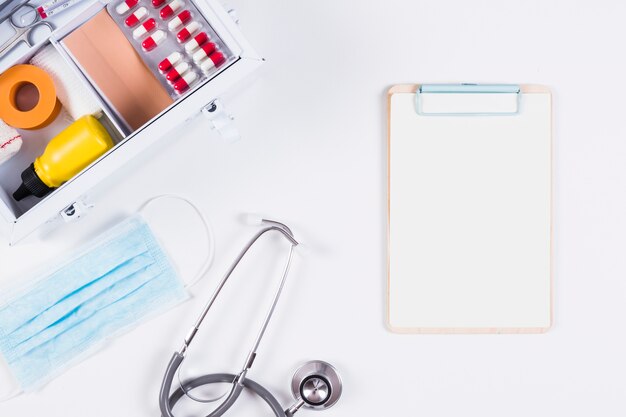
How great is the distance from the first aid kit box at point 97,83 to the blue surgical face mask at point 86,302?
14cm

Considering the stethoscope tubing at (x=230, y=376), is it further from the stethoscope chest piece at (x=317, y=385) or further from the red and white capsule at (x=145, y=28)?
the red and white capsule at (x=145, y=28)

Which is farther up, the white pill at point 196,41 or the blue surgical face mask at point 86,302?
the white pill at point 196,41

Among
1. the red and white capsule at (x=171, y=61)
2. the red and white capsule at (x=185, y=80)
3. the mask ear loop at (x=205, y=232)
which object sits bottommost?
the mask ear loop at (x=205, y=232)

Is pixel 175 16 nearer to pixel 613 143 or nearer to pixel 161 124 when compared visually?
pixel 161 124

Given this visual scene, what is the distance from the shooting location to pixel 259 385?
106 cm

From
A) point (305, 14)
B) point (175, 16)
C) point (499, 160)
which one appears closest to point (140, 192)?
point (175, 16)

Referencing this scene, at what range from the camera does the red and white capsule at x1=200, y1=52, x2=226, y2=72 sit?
0.92 meters

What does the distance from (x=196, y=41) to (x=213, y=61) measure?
0.12 feet

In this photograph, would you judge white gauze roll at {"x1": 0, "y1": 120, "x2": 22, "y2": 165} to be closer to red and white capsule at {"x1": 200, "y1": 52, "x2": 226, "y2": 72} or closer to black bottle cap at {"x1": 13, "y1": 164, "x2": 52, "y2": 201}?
black bottle cap at {"x1": 13, "y1": 164, "x2": 52, "y2": 201}

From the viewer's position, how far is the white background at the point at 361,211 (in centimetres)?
107

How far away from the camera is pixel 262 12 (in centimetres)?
106

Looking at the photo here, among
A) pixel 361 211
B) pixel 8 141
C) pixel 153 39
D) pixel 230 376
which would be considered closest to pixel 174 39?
pixel 153 39

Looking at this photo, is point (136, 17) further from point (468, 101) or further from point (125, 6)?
point (468, 101)

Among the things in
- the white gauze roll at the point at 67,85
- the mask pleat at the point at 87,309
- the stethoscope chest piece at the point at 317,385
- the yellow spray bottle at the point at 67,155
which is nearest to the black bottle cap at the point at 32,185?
the yellow spray bottle at the point at 67,155
